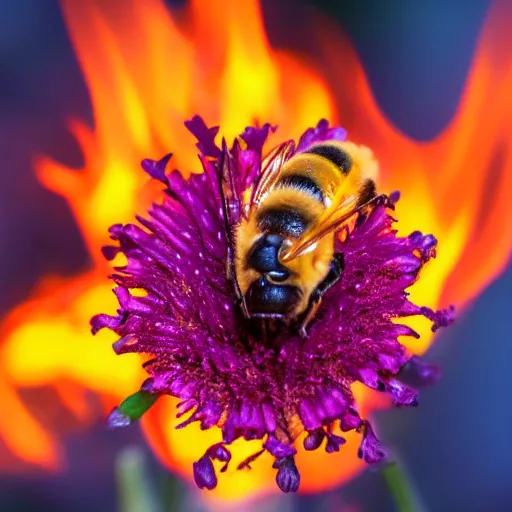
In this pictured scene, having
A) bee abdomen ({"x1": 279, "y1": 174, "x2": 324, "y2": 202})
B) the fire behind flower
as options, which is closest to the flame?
the fire behind flower

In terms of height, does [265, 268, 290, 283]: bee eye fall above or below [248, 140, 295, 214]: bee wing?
below

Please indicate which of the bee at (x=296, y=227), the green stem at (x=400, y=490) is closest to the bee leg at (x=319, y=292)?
the bee at (x=296, y=227)

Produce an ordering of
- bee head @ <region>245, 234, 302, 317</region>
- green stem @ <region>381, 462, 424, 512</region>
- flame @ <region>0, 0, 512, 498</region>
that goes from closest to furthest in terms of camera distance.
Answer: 1. bee head @ <region>245, 234, 302, 317</region>
2. green stem @ <region>381, 462, 424, 512</region>
3. flame @ <region>0, 0, 512, 498</region>

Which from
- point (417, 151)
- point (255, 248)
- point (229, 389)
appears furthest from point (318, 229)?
point (417, 151)

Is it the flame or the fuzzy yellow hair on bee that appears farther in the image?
the flame

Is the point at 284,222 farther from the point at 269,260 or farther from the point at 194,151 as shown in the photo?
the point at 194,151

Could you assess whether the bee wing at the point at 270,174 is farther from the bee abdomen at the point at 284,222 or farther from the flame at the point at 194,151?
the flame at the point at 194,151

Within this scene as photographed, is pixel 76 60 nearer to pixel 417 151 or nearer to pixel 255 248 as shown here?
pixel 417 151

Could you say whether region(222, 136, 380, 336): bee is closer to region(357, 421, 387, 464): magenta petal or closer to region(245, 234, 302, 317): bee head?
region(245, 234, 302, 317): bee head
